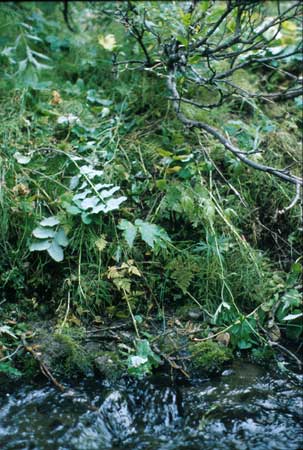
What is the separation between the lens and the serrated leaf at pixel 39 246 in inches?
91.7

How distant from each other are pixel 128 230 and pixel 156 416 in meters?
0.76

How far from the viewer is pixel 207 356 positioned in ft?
7.34

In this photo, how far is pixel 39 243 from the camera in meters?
2.36

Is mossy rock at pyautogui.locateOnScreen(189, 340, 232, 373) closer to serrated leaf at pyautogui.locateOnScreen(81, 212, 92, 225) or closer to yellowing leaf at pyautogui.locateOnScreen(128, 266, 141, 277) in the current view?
yellowing leaf at pyautogui.locateOnScreen(128, 266, 141, 277)

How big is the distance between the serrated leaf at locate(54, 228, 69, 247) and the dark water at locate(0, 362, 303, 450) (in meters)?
0.60

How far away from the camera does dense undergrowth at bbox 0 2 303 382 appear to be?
2359mm

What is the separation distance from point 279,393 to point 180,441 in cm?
47

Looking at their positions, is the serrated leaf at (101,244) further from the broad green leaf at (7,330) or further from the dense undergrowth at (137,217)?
the broad green leaf at (7,330)

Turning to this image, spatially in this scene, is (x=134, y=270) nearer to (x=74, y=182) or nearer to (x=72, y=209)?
(x=72, y=209)

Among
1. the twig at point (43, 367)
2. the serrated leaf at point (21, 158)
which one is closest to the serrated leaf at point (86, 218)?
the serrated leaf at point (21, 158)

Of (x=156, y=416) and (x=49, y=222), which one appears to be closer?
(x=156, y=416)

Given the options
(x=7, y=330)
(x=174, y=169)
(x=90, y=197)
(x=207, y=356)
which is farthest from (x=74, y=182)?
(x=207, y=356)

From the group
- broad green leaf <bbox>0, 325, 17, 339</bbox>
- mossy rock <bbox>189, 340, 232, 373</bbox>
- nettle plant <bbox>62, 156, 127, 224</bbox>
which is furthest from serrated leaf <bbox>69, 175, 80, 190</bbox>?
mossy rock <bbox>189, 340, 232, 373</bbox>

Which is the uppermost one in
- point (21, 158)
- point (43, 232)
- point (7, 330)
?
point (21, 158)
